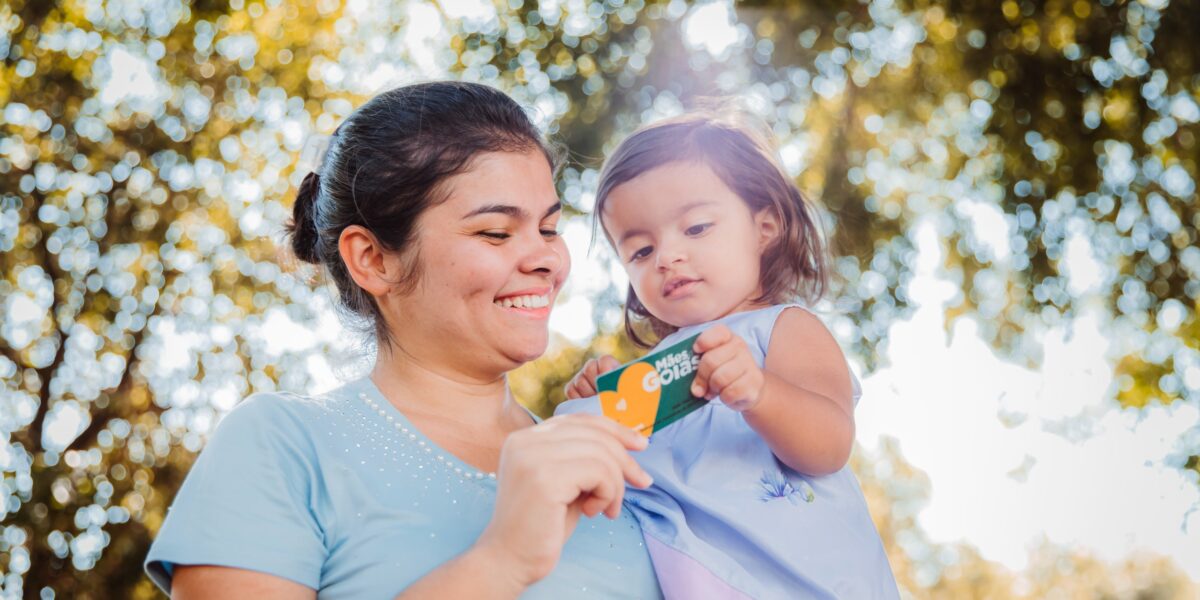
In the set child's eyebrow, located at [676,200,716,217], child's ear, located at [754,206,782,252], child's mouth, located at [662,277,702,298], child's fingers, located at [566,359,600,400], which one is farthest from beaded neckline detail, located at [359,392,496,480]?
child's ear, located at [754,206,782,252]

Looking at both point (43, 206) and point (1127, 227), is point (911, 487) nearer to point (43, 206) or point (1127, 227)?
point (1127, 227)

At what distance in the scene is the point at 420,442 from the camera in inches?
78.9

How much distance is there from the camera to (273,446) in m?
1.80

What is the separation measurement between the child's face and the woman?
31 cm

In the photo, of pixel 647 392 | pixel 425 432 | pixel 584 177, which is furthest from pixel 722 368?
pixel 584 177

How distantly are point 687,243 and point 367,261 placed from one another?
67 cm

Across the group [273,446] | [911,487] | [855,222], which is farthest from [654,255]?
[911,487]

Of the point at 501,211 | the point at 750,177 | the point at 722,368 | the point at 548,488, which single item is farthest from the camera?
the point at 750,177

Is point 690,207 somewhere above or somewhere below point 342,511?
below

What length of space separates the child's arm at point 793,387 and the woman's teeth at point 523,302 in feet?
1.38

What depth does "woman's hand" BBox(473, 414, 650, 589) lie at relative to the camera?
4.85 feet

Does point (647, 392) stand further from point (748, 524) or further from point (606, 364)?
point (606, 364)

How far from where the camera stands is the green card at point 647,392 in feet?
5.65

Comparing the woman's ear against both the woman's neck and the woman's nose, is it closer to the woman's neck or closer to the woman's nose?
the woman's neck
